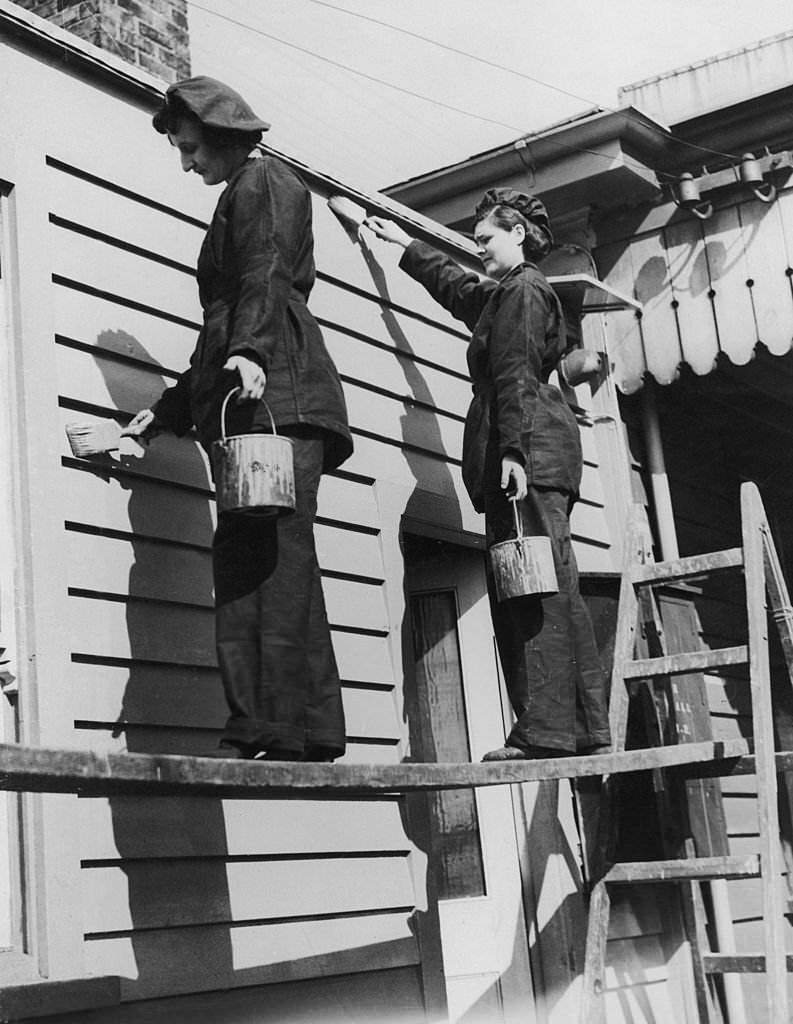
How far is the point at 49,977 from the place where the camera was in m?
3.74

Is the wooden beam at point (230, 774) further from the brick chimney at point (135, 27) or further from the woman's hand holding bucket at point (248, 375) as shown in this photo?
the brick chimney at point (135, 27)

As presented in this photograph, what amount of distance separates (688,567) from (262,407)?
247cm

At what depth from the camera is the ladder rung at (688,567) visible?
18.3 feet

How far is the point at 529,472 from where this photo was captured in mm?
4891

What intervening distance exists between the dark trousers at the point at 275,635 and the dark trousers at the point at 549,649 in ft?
3.25

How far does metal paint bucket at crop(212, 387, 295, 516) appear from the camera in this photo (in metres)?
3.60

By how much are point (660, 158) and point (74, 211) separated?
140 inches

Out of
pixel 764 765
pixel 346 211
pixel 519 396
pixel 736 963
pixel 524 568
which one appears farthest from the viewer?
pixel 346 211

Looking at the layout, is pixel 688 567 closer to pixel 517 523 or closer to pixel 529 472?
pixel 529 472

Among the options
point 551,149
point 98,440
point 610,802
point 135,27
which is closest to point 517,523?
point 98,440

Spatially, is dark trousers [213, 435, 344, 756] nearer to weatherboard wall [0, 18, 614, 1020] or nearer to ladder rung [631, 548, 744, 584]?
weatherboard wall [0, 18, 614, 1020]

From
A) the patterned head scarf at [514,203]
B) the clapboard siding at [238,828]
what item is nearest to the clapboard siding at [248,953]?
the clapboard siding at [238,828]

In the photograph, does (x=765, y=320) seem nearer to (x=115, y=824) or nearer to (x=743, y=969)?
(x=743, y=969)

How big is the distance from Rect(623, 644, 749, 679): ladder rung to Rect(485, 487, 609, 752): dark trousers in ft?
2.11
